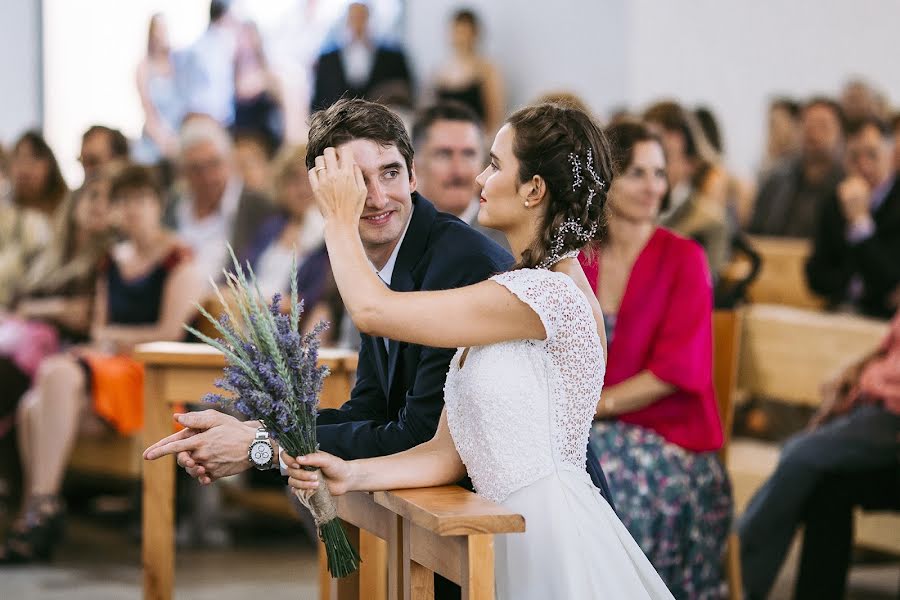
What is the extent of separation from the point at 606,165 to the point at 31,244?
422cm

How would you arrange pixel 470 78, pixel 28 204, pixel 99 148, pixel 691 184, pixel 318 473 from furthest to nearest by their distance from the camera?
pixel 470 78 < pixel 99 148 < pixel 28 204 < pixel 691 184 < pixel 318 473

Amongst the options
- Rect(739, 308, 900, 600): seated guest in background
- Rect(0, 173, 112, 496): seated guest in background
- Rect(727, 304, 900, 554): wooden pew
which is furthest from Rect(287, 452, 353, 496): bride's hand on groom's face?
Rect(0, 173, 112, 496): seated guest in background

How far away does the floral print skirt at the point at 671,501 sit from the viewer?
344 centimetres

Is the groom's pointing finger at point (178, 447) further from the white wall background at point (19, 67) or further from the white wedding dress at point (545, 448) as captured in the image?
the white wall background at point (19, 67)

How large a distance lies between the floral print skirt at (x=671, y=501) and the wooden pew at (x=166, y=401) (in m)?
0.66

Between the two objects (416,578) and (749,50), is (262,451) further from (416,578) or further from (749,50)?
(749,50)

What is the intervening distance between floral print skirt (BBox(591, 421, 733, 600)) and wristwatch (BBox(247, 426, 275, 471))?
1.33 meters

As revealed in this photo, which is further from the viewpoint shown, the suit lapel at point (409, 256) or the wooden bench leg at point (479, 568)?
the suit lapel at point (409, 256)

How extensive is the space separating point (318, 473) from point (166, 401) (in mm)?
1330

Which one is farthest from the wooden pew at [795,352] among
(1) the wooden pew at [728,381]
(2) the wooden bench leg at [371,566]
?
(2) the wooden bench leg at [371,566]

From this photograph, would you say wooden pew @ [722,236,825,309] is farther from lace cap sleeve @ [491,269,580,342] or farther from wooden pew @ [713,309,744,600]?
lace cap sleeve @ [491,269,580,342]

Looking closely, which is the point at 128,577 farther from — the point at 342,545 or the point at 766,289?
the point at 766,289

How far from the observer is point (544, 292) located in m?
2.24

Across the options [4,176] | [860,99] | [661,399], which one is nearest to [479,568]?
[661,399]
